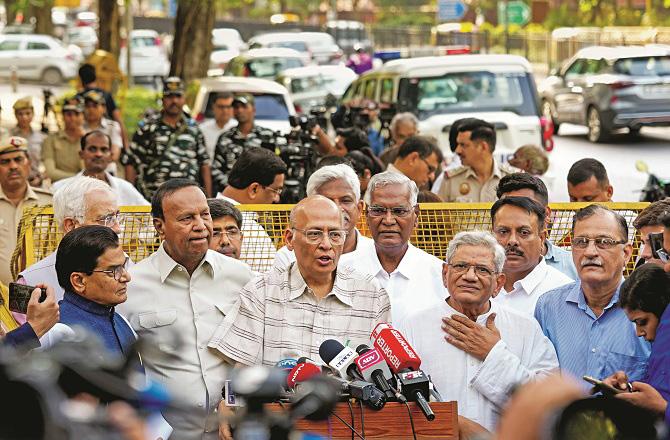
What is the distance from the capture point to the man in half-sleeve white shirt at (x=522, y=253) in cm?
759

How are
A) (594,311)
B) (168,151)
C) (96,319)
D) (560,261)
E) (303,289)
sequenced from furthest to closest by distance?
1. (168,151)
2. (560,261)
3. (594,311)
4. (303,289)
5. (96,319)

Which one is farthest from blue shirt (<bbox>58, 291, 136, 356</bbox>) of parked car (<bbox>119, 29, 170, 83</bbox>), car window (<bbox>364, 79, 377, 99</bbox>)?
parked car (<bbox>119, 29, 170, 83</bbox>)

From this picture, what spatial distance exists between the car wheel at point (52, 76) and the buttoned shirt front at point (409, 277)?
4497cm

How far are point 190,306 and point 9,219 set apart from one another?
338cm

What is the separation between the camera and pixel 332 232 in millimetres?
6734

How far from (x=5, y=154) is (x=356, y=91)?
441 inches

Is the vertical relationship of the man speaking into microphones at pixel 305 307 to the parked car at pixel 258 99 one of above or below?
below

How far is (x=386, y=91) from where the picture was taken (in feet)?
63.2

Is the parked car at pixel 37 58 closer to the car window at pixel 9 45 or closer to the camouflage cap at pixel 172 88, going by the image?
the car window at pixel 9 45

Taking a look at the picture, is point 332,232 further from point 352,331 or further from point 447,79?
point 447,79


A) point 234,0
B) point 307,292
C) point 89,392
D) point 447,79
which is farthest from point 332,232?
point 234,0

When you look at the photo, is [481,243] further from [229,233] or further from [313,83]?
[313,83]

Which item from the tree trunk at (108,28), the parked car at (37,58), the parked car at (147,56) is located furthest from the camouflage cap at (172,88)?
the parked car at (37,58)

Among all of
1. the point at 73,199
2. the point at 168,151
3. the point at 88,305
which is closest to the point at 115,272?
the point at 88,305
